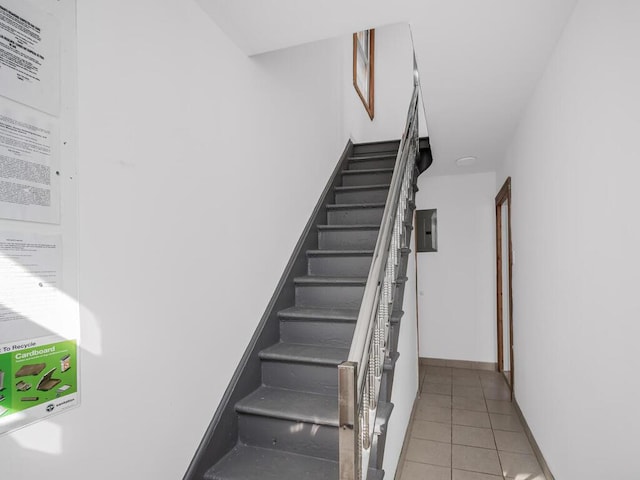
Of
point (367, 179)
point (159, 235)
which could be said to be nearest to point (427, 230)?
point (367, 179)

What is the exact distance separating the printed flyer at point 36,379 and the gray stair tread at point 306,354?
122 centimetres

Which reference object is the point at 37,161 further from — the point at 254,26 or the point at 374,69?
the point at 374,69

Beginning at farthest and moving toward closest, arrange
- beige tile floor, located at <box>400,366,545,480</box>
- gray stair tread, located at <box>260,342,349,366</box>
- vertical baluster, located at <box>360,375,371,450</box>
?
beige tile floor, located at <box>400,366,545,480</box>
gray stair tread, located at <box>260,342,349,366</box>
vertical baluster, located at <box>360,375,371,450</box>

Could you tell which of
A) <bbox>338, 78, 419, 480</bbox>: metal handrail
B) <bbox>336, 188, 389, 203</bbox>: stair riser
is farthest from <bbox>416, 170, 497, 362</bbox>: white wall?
<bbox>338, 78, 419, 480</bbox>: metal handrail

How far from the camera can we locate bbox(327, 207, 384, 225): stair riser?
3439 millimetres

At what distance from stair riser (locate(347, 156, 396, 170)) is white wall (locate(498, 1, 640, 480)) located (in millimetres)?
1509

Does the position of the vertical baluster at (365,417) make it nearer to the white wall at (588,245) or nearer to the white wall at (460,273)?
the white wall at (588,245)

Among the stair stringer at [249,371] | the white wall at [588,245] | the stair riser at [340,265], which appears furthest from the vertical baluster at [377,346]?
the stair riser at [340,265]

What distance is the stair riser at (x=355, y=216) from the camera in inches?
135

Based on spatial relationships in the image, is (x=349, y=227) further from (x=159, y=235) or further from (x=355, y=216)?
(x=159, y=235)

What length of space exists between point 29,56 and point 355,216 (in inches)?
107

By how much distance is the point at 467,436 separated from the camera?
3314mm

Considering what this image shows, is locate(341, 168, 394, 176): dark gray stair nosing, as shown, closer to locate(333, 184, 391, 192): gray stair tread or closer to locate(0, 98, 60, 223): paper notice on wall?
locate(333, 184, 391, 192): gray stair tread

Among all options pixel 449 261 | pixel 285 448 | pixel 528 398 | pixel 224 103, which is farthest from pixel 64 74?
pixel 449 261
